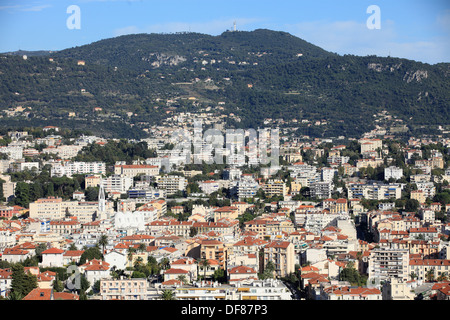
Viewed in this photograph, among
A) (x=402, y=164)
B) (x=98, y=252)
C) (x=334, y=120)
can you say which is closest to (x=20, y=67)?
(x=334, y=120)

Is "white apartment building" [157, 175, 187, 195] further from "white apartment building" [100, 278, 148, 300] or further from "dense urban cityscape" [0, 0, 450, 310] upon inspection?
"white apartment building" [100, 278, 148, 300]

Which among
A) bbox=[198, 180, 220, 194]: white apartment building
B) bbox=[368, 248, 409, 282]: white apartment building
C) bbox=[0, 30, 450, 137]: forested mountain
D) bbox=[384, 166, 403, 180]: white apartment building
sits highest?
bbox=[0, 30, 450, 137]: forested mountain

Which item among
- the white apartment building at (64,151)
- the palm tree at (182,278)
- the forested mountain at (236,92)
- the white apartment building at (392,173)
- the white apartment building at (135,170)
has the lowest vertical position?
the palm tree at (182,278)

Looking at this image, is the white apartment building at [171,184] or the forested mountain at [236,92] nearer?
the white apartment building at [171,184]

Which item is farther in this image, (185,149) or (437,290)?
(185,149)

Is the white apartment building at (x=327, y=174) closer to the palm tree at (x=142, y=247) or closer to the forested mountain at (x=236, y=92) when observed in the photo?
the palm tree at (x=142, y=247)

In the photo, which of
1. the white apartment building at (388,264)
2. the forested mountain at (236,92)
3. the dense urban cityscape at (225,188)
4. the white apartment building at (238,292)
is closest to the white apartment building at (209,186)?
the dense urban cityscape at (225,188)

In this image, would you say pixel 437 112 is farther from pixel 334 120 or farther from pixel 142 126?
pixel 142 126

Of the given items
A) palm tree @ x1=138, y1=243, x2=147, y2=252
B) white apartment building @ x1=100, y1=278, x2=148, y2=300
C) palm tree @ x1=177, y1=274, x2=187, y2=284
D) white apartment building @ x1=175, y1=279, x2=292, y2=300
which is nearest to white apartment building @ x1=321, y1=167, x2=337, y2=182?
palm tree @ x1=138, y1=243, x2=147, y2=252
